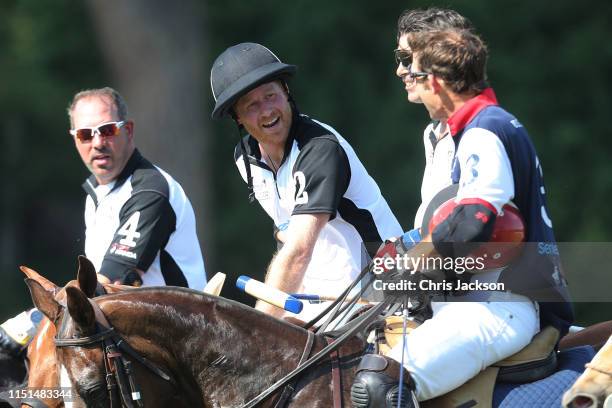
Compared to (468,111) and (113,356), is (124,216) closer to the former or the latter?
(113,356)

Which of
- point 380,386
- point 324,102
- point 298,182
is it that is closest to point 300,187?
point 298,182

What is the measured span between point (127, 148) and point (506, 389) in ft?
9.95

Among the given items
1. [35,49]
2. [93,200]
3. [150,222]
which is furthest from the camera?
[35,49]

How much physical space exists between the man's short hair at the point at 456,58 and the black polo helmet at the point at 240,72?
954 mm

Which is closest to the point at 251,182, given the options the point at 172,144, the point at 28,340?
the point at 28,340

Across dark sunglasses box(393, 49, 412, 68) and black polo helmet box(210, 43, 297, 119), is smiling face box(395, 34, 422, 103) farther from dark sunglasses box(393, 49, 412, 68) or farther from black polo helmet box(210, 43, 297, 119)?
black polo helmet box(210, 43, 297, 119)

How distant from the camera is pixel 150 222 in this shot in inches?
243

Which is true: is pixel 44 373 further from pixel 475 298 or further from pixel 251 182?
pixel 475 298

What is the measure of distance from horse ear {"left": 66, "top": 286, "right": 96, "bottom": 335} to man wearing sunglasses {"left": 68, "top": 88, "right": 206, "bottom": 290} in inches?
67.2

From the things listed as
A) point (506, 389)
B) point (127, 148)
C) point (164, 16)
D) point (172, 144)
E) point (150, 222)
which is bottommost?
point (506, 389)

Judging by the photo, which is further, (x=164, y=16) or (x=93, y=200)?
(x=164, y=16)

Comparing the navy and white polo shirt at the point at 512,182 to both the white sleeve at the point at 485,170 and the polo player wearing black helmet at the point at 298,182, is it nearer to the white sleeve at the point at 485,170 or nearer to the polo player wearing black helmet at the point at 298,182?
the white sleeve at the point at 485,170

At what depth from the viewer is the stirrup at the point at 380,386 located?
14.0 ft

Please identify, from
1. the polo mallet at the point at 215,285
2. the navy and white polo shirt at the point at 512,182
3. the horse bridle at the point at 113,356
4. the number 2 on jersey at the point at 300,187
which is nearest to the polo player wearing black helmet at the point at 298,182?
the number 2 on jersey at the point at 300,187
